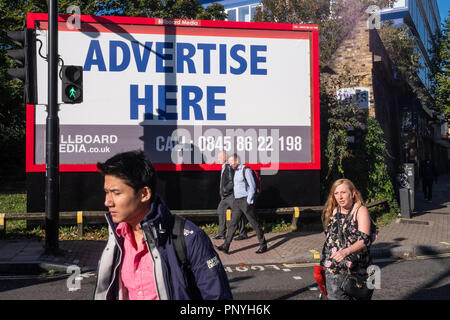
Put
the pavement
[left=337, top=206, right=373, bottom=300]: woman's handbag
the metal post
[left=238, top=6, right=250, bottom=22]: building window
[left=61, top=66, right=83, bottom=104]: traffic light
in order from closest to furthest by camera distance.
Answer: [left=337, top=206, right=373, bottom=300]: woman's handbag < the pavement < the metal post < [left=61, top=66, right=83, bottom=104]: traffic light < [left=238, top=6, right=250, bottom=22]: building window

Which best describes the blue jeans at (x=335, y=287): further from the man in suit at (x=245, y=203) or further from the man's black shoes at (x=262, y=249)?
the man's black shoes at (x=262, y=249)

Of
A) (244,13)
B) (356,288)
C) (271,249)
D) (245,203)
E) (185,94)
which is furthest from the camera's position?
A: (244,13)

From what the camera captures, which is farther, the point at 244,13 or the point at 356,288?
the point at 244,13

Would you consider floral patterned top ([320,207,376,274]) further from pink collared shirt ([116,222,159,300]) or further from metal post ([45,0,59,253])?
metal post ([45,0,59,253])

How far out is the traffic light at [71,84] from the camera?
26.9 ft

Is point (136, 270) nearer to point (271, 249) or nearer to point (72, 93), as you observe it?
point (72, 93)

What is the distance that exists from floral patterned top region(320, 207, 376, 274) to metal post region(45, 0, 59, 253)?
553 centimetres

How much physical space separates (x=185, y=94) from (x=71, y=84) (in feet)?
11.3

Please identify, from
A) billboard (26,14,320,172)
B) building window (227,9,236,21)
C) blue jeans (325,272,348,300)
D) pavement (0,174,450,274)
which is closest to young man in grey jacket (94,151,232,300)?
blue jeans (325,272,348,300)

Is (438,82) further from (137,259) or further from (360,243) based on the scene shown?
(137,259)

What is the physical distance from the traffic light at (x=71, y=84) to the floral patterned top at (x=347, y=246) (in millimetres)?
5840

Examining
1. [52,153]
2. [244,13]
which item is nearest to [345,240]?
[52,153]

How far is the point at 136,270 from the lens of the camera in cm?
246

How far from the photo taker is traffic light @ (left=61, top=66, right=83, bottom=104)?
8.21 metres
